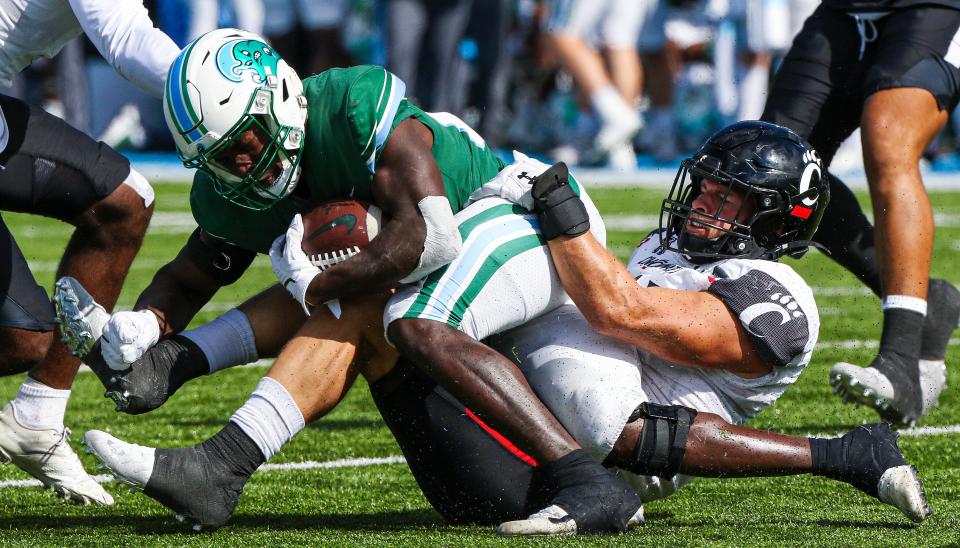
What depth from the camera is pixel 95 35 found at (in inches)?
148

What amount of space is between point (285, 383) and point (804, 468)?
1060 millimetres

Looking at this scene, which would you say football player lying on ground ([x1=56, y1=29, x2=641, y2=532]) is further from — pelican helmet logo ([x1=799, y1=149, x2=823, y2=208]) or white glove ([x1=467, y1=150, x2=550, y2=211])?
pelican helmet logo ([x1=799, y1=149, x2=823, y2=208])

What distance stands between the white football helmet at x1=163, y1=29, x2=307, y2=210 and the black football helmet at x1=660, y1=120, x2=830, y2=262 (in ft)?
2.82

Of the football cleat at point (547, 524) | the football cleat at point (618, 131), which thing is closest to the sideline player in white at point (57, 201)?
the football cleat at point (547, 524)

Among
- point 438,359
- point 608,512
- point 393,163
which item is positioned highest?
point 393,163

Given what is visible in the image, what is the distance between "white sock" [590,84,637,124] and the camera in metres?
11.4

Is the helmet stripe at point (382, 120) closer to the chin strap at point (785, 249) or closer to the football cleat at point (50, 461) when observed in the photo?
the chin strap at point (785, 249)

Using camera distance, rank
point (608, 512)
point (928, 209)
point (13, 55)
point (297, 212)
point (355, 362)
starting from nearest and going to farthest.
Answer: point (608, 512), point (355, 362), point (297, 212), point (13, 55), point (928, 209)

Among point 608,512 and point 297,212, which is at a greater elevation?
point 297,212

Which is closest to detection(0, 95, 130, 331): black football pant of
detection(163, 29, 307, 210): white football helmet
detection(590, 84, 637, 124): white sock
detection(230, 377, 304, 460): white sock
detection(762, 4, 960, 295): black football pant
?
detection(163, 29, 307, 210): white football helmet

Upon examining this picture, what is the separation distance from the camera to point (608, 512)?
303 cm

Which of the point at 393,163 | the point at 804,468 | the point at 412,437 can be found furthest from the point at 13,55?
the point at 804,468

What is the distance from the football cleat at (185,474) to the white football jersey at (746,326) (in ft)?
2.96

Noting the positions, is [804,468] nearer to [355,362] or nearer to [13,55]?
[355,362]
